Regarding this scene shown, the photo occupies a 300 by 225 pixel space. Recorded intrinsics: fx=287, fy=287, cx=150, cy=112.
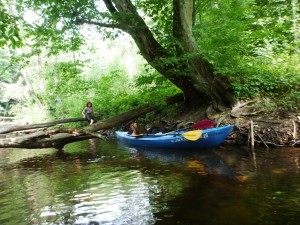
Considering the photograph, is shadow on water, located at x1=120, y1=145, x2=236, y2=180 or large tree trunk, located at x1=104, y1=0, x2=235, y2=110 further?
large tree trunk, located at x1=104, y1=0, x2=235, y2=110

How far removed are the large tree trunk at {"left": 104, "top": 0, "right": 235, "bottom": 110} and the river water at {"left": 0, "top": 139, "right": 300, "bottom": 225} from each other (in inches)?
110

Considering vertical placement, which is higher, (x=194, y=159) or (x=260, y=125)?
(x=260, y=125)

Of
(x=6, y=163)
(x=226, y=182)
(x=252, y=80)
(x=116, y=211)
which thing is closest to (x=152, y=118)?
(x=252, y=80)

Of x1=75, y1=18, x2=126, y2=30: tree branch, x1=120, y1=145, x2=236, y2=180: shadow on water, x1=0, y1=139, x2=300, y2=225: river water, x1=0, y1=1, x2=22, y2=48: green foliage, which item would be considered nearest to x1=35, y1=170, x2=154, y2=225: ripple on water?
x1=0, y1=139, x2=300, y2=225: river water

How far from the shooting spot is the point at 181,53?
10.9 metres

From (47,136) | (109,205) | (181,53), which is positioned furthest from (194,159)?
(47,136)

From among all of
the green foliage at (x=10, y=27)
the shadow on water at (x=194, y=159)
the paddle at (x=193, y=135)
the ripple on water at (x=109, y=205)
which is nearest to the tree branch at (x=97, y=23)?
the paddle at (x=193, y=135)

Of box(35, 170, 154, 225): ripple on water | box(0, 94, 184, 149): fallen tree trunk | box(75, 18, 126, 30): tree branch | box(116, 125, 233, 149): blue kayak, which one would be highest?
box(75, 18, 126, 30): tree branch

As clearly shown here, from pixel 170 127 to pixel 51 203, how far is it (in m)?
8.12

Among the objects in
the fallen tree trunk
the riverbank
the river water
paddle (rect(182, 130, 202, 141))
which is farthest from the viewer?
the fallen tree trunk

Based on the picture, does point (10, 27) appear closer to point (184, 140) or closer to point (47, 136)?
point (47, 136)

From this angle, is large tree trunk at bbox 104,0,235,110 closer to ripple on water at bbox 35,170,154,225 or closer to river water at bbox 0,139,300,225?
river water at bbox 0,139,300,225

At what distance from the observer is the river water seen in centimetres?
469

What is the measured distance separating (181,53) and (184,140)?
3292 mm
